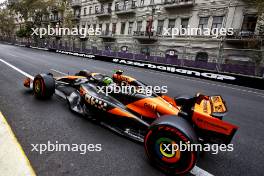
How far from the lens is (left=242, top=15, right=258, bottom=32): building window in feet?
52.5

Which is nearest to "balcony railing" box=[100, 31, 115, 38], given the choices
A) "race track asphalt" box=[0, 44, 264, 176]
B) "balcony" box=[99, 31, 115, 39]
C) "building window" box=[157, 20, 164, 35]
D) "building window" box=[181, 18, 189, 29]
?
"balcony" box=[99, 31, 115, 39]

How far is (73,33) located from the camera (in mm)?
36469

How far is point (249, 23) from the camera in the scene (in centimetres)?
1631

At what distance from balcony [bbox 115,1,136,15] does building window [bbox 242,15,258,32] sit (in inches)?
590

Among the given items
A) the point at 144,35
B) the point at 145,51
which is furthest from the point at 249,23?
the point at 144,35

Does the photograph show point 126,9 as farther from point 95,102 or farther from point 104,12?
point 95,102

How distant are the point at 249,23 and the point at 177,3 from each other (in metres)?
8.25

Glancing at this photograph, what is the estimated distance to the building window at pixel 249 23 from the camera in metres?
16.0

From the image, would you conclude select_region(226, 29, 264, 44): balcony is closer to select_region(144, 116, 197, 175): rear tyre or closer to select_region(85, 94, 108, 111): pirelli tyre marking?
select_region(85, 94, 108, 111): pirelli tyre marking

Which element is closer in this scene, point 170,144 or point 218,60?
point 170,144

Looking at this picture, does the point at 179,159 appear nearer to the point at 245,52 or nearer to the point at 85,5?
the point at 245,52

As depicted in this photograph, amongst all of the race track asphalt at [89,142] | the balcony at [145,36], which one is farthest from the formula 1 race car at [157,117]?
the balcony at [145,36]

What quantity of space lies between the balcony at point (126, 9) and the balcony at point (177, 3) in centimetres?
575

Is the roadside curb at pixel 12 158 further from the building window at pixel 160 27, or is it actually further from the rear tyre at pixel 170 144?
the building window at pixel 160 27
